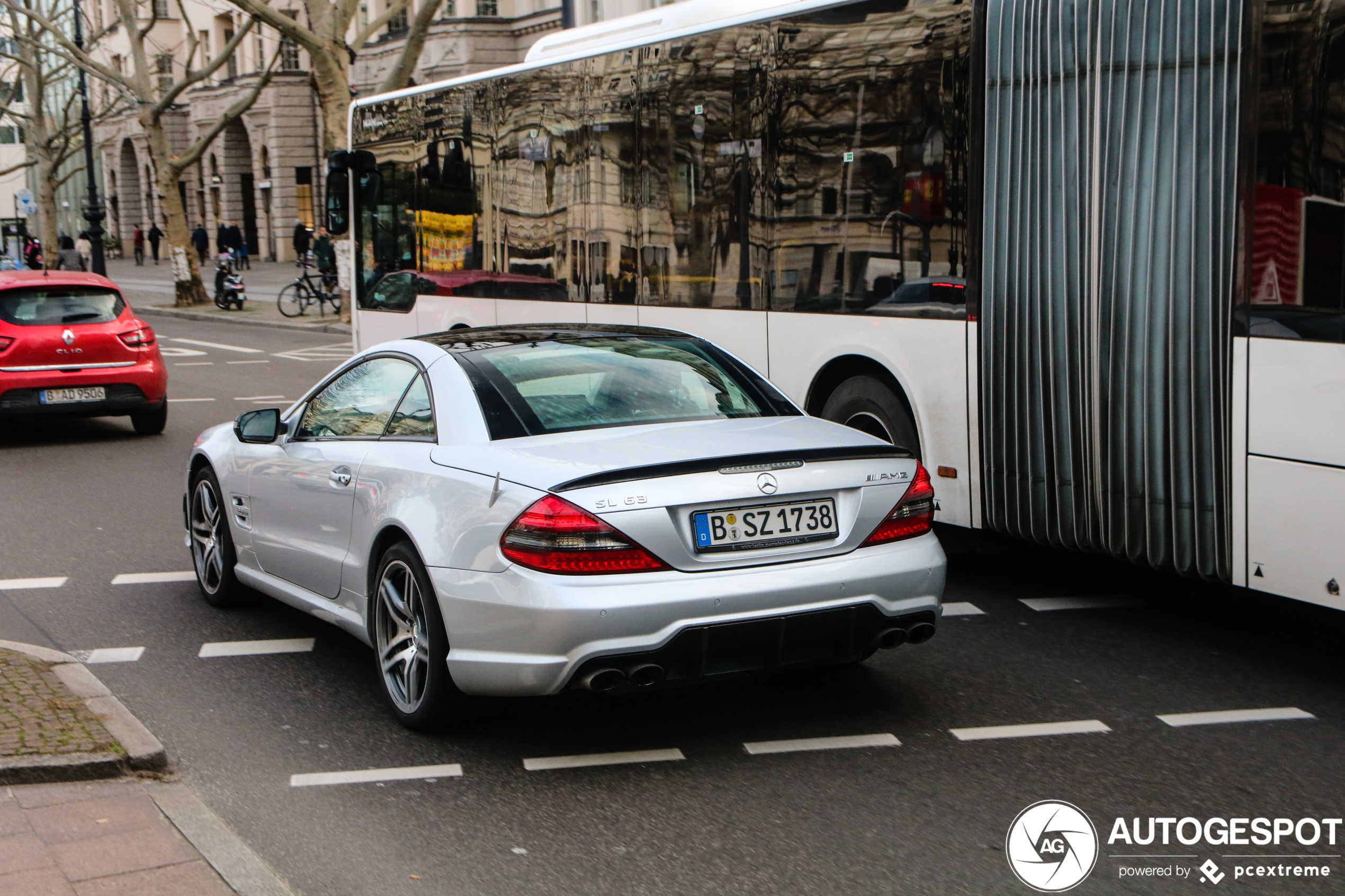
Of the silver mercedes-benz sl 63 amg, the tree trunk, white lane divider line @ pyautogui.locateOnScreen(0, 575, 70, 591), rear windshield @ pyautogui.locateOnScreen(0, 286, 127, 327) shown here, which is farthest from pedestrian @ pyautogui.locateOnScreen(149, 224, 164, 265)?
the silver mercedes-benz sl 63 amg

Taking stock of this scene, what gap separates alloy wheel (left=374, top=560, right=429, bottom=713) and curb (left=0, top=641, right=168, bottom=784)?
31.4 inches

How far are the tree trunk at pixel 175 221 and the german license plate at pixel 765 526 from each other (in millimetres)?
33405

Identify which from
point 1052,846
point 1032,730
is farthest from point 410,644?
point 1052,846

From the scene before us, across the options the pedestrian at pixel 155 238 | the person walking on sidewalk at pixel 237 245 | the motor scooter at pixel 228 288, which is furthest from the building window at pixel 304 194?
the motor scooter at pixel 228 288

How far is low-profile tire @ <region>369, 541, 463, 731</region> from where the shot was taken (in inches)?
199

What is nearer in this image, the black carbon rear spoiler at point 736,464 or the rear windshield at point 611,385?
the black carbon rear spoiler at point 736,464

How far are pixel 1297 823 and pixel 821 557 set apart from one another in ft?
5.21

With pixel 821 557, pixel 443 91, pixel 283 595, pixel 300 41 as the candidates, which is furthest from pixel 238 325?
pixel 821 557

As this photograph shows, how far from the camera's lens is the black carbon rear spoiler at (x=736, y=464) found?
4.74 m

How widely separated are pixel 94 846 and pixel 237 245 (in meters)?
45.9

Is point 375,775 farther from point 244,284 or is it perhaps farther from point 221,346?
point 244,284

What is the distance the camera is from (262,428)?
21.5 feet

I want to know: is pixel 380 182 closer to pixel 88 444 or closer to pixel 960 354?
pixel 88 444
